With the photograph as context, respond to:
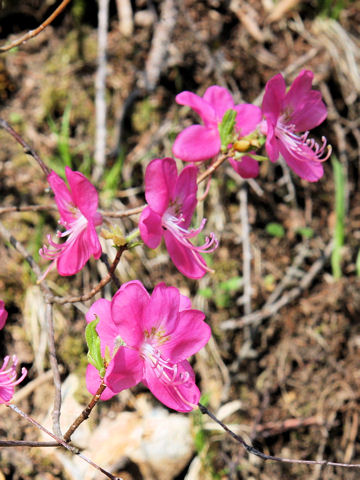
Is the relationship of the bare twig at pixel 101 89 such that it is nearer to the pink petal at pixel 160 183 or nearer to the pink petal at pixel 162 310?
the pink petal at pixel 160 183

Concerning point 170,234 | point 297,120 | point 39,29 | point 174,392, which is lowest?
point 174,392

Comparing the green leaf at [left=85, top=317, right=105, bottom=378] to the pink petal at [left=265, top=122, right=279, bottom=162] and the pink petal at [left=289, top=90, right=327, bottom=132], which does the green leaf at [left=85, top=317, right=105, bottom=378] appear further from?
the pink petal at [left=289, top=90, right=327, bottom=132]

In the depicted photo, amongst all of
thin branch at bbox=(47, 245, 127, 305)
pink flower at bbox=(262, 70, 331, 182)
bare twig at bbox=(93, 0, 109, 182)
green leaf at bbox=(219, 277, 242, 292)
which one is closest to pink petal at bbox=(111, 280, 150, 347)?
thin branch at bbox=(47, 245, 127, 305)

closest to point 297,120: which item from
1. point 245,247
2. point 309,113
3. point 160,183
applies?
point 309,113

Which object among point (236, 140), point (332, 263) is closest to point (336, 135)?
point (332, 263)

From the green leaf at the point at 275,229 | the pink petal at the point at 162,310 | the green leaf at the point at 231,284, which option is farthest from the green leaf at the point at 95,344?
the green leaf at the point at 275,229

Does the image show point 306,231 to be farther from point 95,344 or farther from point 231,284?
point 95,344
